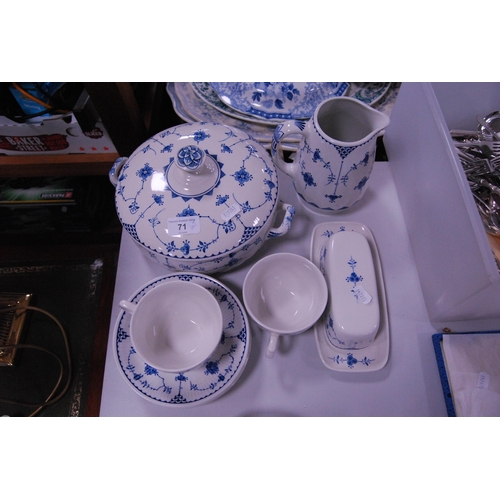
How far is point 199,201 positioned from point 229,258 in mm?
109

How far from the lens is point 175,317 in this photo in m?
0.68

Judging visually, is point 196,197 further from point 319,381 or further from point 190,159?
point 319,381

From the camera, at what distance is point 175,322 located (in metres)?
0.68

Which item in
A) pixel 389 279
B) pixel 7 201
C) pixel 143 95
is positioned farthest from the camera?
pixel 7 201

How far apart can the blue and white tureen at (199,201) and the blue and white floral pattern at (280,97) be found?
0.81ft

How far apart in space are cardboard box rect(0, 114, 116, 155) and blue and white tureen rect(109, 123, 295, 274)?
34 cm

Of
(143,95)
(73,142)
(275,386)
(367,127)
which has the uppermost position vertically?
(143,95)

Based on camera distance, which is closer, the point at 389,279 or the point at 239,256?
the point at 239,256

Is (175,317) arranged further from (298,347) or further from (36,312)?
(36,312)

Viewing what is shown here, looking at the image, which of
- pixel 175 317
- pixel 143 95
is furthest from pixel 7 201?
pixel 175 317

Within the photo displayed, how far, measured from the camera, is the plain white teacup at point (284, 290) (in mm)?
670

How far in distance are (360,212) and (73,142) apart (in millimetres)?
752

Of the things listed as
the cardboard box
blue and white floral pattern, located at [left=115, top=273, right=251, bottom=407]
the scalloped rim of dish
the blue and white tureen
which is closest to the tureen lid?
the blue and white tureen

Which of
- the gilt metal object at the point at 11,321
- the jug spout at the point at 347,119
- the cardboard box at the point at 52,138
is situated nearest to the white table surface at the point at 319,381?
the jug spout at the point at 347,119
